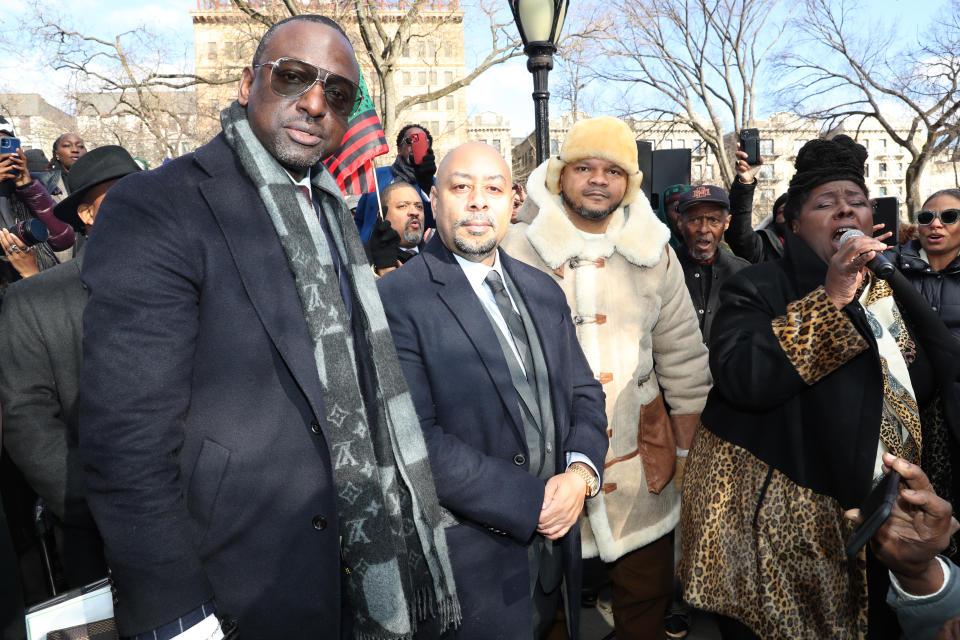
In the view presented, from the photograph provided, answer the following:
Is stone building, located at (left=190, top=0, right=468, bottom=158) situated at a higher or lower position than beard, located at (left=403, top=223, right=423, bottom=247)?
higher

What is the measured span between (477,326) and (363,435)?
0.72 meters

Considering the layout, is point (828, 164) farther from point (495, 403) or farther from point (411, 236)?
point (411, 236)

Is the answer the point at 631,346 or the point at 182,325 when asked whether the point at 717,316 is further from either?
the point at 182,325

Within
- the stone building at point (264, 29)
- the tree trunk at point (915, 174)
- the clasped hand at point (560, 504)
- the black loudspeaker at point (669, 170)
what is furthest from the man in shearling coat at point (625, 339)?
the tree trunk at point (915, 174)

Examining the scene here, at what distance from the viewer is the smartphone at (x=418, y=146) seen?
6.31m

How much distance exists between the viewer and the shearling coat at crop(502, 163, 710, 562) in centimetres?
305

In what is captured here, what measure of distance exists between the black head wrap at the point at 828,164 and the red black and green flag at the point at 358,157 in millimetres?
3593

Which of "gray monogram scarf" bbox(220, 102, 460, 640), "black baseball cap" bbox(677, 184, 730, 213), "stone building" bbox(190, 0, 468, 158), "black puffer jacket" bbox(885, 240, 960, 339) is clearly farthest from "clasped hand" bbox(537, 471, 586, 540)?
"stone building" bbox(190, 0, 468, 158)

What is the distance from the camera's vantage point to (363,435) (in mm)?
1723

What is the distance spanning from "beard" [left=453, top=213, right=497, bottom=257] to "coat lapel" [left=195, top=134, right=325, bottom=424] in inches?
34.8

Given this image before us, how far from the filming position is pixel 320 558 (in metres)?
1.64

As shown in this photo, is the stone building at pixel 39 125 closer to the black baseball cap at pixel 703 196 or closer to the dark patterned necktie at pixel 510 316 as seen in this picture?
the black baseball cap at pixel 703 196

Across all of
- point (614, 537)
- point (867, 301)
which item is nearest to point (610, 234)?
point (867, 301)

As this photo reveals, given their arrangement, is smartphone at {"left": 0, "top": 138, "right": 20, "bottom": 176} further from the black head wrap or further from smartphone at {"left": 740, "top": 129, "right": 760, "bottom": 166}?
smartphone at {"left": 740, "top": 129, "right": 760, "bottom": 166}
